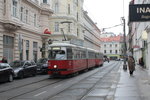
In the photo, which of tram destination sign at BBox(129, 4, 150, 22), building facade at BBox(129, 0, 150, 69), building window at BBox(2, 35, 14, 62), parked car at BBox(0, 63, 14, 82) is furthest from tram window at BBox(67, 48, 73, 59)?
tram destination sign at BBox(129, 4, 150, 22)

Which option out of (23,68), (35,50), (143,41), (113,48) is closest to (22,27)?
(35,50)

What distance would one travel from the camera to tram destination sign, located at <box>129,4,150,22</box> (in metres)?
13.6

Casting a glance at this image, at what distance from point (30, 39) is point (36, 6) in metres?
4.84

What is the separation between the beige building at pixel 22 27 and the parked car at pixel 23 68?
212 centimetres

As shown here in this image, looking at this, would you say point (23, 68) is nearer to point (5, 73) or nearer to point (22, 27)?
point (5, 73)

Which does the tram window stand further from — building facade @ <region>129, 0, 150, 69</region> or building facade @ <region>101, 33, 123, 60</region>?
building facade @ <region>101, 33, 123, 60</region>

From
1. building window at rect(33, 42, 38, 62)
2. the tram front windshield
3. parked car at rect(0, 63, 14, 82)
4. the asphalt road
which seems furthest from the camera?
building window at rect(33, 42, 38, 62)

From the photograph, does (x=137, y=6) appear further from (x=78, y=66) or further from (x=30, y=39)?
(x=30, y=39)

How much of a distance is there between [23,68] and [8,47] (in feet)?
27.4

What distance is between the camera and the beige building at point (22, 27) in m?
30.9

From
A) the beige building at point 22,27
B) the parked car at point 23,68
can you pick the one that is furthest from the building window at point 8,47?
the parked car at point 23,68

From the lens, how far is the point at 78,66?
92.6 ft

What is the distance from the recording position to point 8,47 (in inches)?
1286

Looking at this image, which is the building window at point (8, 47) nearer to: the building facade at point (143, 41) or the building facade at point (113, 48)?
the building facade at point (143, 41)
